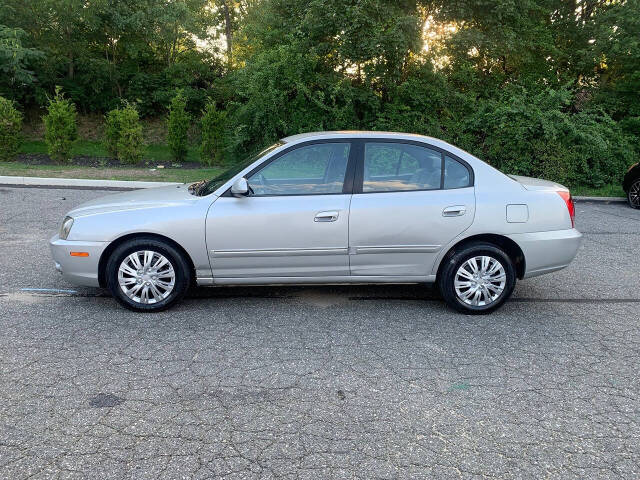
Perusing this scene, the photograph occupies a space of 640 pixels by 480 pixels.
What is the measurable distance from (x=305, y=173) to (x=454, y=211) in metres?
1.38

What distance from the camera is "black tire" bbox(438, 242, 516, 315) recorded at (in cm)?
518

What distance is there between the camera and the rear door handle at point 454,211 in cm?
514

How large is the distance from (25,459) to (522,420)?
9.10ft

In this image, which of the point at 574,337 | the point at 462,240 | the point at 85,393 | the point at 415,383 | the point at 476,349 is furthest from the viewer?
the point at 462,240

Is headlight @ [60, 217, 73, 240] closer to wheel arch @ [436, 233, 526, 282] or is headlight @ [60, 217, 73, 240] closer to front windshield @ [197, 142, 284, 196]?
front windshield @ [197, 142, 284, 196]

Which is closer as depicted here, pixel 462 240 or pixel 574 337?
Result: pixel 574 337

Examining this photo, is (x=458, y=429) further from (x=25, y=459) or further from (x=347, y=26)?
(x=347, y=26)

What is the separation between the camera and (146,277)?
16.7 ft

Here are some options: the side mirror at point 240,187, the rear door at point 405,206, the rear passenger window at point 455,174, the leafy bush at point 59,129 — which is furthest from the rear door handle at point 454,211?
the leafy bush at point 59,129

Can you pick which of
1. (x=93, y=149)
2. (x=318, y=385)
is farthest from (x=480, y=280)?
(x=93, y=149)

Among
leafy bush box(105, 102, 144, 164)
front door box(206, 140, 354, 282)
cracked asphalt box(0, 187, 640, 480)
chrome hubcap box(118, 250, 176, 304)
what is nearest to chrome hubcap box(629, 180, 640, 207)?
cracked asphalt box(0, 187, 640, 480)

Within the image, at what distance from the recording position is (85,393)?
3.65m

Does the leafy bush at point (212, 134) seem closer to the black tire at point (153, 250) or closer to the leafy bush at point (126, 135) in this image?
the leafy bush at point (126, 135)

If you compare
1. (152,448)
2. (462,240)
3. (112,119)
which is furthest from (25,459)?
(112,119)
